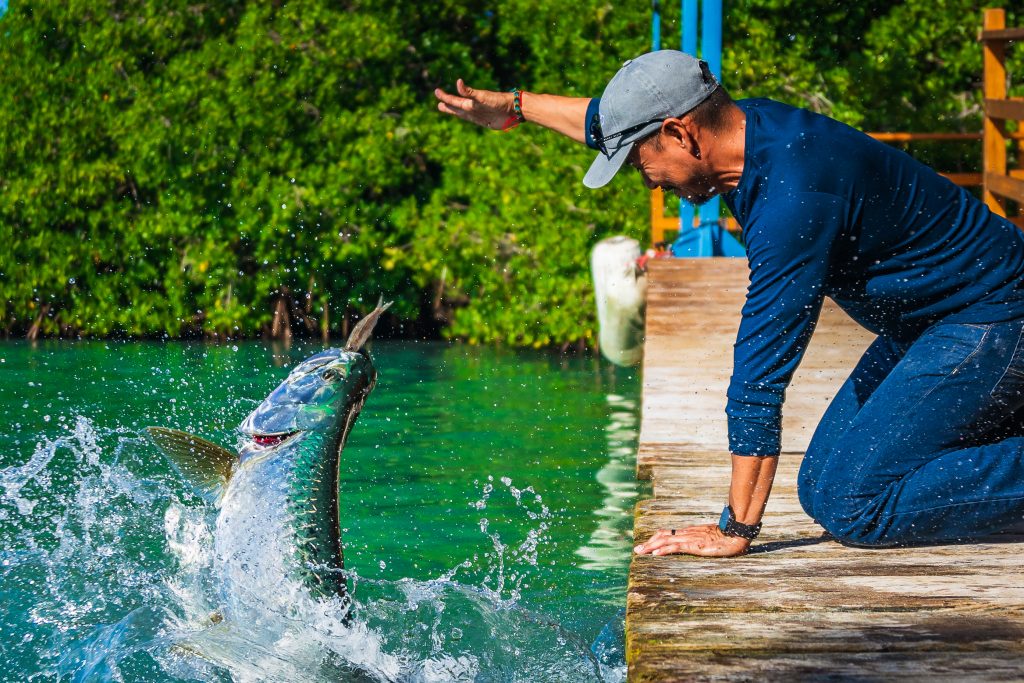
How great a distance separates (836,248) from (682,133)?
0.52m

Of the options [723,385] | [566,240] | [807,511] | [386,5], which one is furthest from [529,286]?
[807,511]

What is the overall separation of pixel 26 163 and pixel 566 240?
582 centimetres

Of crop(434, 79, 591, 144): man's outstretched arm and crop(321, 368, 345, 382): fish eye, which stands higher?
crop(434, 79, 591, 144): man's outstretched arm

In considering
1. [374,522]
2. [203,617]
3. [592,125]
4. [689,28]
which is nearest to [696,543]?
[592,125]

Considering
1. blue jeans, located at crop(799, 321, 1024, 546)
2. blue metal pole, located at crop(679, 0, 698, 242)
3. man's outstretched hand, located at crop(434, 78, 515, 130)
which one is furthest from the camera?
blue metal pole, located at crop(679, 0, 698, 242)

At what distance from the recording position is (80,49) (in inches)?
586

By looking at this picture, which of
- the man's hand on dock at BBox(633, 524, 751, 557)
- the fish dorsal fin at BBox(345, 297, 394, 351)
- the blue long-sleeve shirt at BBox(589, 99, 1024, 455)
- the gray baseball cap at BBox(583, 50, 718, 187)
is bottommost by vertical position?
the man's hand on dock at BBox(633, 524, 751, 557)

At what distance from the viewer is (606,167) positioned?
12.2 feet

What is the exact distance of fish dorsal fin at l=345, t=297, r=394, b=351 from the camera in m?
3.68

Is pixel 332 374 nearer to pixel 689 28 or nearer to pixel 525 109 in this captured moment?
pixel 525 109

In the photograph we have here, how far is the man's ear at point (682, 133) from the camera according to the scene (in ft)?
11.7

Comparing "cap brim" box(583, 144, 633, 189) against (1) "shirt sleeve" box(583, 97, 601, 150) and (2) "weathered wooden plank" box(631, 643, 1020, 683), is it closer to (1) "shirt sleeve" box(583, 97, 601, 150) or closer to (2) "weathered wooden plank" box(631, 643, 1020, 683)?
(1) "shirt sleeve" box(583, 97, 601, 150)

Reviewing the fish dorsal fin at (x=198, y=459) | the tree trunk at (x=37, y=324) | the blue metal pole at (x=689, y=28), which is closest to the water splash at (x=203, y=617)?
the fish dorsal fin at (x=198, y=459)

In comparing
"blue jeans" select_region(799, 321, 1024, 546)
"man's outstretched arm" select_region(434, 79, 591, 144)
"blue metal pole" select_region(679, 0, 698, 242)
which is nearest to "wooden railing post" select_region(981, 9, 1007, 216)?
"blue metal pole" select_region(679, 0, 698, 242)
